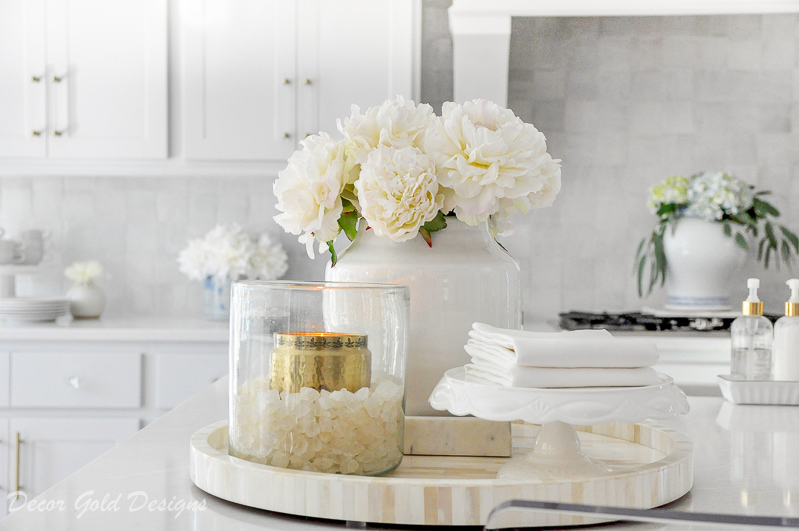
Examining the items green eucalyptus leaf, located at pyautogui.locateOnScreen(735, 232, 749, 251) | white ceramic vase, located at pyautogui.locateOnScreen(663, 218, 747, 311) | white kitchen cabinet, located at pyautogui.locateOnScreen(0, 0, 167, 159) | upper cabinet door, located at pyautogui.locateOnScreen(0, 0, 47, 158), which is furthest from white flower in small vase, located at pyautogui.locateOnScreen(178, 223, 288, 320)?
green eucalyptus leaf, located at pyautogui.locateOnScreen(735, 232, 749, 251)

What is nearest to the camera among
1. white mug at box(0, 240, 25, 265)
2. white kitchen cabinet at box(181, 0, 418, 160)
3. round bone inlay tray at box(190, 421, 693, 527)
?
round bone inlay tray at box(190, 421, 693, 527)

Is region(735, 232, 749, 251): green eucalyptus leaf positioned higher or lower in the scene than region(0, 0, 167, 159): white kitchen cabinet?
lower

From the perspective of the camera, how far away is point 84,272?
8.96 ft

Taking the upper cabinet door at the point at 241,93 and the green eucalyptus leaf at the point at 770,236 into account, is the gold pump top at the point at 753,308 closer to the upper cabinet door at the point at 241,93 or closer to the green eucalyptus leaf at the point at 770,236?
the green eucalyptus leaf at the point at 770,236

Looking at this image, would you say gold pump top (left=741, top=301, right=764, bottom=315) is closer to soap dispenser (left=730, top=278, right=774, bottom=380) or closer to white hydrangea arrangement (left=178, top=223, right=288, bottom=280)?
soap dispenser (left=730, top=278, right=774, bottom=380)

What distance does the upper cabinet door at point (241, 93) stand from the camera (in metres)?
2.57

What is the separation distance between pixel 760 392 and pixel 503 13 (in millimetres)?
1448

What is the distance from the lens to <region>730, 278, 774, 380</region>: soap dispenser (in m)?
1.22

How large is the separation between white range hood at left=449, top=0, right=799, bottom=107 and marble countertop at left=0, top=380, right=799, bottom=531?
160 cm

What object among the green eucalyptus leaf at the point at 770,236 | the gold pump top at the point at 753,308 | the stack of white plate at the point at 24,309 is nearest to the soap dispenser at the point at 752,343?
the gold pump top at the point at 753,308

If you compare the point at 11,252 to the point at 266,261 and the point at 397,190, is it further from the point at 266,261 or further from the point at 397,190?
the point at 397,190

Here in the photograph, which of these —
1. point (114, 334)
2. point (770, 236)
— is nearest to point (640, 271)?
point (770, 236)

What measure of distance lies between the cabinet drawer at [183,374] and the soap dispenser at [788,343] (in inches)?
63.1

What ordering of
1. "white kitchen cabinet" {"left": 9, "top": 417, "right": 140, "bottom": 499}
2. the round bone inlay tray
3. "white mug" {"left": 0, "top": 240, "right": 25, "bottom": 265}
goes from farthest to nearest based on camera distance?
"white mug" {"left": 0, "top": 240, "right": 25, "bottom": 265}
"white kitchen cabinet" {"left": 9, "top": 417, "right": 140, "bottom": 499}
the round bone inlay tray
